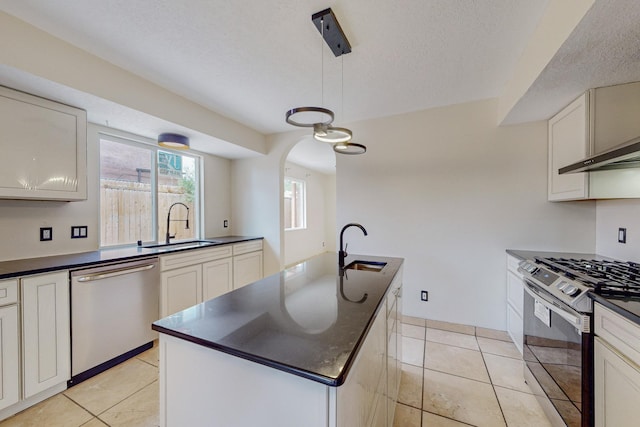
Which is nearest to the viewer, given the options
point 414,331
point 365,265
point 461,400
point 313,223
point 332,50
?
point 461,400

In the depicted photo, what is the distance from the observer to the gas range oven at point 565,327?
1233 millimetres

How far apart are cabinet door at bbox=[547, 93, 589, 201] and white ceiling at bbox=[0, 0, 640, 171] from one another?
121mm

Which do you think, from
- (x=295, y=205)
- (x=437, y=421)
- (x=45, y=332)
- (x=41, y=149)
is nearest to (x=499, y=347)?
(x=437, y=421)

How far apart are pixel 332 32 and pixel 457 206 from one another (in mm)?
2169

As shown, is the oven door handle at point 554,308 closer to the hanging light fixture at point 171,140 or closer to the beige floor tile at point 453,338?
the beige floor tile at point 453,338

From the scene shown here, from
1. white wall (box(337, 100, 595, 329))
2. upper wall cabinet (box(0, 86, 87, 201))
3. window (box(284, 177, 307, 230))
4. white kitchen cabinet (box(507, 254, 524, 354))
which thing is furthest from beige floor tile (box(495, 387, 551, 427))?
window (box(284, 177, 307, 230))

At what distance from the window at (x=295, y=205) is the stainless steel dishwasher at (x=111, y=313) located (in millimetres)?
3803

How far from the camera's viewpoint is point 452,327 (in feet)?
9.24

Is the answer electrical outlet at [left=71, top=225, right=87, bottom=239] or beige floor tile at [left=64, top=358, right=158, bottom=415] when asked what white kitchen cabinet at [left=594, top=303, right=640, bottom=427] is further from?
electrical outlet at [left=71, top=225, right=87, bottom=239]

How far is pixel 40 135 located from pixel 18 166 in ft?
0.91

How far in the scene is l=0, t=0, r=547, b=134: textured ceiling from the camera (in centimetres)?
154

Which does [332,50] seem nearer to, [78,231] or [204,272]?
[204,272]

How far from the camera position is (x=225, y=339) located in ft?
2.68

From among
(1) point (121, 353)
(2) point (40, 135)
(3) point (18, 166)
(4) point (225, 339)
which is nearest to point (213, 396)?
(4) point (225, 339)
